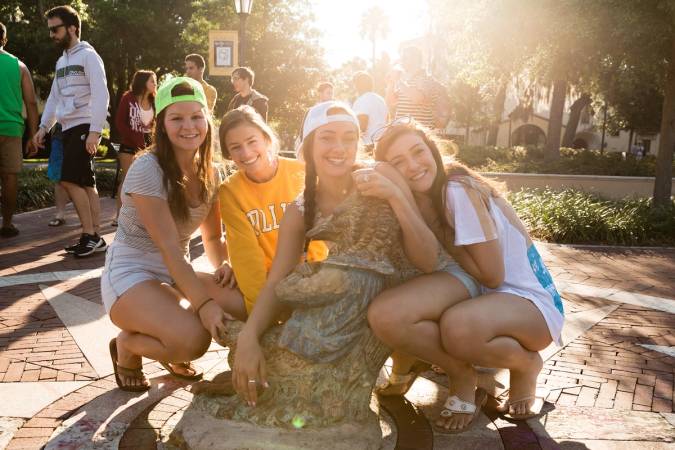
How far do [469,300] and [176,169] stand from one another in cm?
169

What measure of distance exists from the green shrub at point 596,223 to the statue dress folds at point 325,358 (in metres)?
6.33

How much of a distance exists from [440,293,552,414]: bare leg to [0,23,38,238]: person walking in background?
576 centimetres

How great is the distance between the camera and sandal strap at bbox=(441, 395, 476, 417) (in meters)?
2.82

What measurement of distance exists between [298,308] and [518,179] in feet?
41.1

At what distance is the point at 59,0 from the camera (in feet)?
74.2

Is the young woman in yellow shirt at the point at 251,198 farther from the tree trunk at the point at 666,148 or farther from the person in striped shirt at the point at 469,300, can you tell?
the tree trunk at the point at 666,148

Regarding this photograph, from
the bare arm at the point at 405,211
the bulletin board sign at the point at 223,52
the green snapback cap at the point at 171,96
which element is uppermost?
the bulletin board sign at the point at 223,52

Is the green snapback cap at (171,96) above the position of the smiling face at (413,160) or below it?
above

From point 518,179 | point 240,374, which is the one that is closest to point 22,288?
point 240,374

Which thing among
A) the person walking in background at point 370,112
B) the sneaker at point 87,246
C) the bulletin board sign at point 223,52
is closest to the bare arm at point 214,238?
the sneaker at point 87,246

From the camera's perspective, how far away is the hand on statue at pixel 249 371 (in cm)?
238

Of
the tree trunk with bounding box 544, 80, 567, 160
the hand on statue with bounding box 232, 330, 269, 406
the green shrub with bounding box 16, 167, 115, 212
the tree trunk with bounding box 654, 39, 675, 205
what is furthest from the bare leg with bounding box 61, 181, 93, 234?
the tree trunk with bounding box 544, 80, 567, 160

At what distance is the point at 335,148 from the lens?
2.76m

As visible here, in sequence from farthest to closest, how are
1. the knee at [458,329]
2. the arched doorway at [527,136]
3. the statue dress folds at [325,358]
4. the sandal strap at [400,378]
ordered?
1. the arched doorway at [527,136]
2. the sandal strap at [400,378]
3. the knee at [458,329]
4. the statue dress folds at [325,358]
